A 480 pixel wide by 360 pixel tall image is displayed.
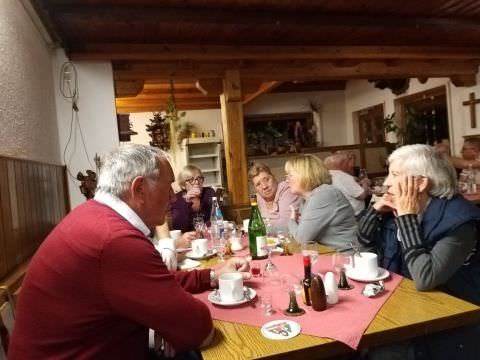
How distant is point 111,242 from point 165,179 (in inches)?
12.2

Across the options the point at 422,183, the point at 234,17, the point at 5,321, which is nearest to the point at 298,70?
the point at 234,17

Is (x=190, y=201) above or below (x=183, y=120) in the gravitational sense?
below

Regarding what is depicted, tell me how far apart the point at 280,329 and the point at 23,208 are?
1.47m

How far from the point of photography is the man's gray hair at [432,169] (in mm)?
1459

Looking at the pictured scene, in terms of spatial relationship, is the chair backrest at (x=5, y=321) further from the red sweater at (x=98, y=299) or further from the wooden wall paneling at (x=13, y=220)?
the wooden wall paneling at (x=13, y=220)

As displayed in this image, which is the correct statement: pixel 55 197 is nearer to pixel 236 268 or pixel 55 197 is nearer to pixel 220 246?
pixel 220 246

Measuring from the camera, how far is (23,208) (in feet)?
6.25

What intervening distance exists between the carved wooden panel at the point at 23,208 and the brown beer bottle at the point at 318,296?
3.92 feet

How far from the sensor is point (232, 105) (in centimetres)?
398

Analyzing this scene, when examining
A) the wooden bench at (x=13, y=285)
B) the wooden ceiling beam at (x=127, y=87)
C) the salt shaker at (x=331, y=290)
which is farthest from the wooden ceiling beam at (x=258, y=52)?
the salt shaker at (x=331, y=290)

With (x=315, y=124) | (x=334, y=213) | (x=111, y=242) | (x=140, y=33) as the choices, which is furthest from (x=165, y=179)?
(x=315, y=124)

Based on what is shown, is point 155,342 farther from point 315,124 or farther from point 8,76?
point 315,124

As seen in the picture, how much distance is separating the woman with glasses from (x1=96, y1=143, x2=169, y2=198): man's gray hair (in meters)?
2.06

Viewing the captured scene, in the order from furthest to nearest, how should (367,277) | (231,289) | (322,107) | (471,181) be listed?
1. (322,107)
2. (471,181)
3. (367,277)
4. (231,289)
